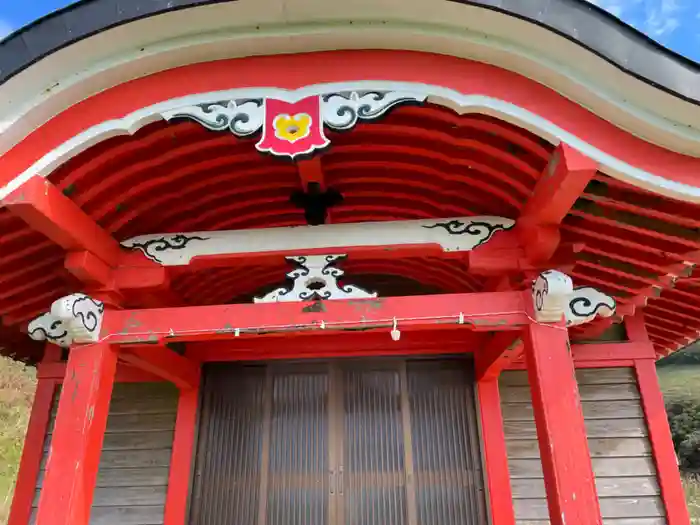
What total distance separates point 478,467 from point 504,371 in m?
0.83

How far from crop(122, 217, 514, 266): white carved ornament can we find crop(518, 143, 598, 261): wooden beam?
22 cm

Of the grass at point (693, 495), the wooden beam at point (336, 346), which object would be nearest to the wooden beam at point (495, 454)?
the wooden beam at point (336, 346)

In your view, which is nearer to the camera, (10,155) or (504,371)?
(10,155)

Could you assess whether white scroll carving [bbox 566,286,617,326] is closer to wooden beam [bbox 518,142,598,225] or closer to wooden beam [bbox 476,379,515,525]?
wooden beam [bbox 518,142,598,225]

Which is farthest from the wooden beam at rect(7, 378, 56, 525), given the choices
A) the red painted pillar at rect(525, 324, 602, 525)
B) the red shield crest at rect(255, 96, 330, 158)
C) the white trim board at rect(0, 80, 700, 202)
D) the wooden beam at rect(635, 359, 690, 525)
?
the wooden beam at rect(635, 359, 690, 525)

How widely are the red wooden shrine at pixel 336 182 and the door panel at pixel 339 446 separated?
0.93 feet

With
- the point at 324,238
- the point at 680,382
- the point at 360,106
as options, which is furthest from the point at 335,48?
the point at 680,382

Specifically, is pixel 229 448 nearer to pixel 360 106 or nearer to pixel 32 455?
pixel 32 455

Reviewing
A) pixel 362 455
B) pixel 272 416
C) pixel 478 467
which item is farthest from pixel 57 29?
pixel 478 467

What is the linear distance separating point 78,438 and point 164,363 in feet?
3.53

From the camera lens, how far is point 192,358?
442 cm

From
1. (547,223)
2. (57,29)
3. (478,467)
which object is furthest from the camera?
(478,467)

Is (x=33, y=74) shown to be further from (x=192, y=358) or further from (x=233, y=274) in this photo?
(x=192, y=358)

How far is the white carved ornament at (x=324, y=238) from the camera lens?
3232 mm
